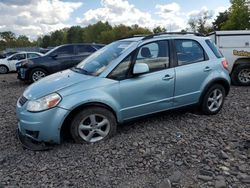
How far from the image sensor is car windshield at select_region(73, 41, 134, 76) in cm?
501

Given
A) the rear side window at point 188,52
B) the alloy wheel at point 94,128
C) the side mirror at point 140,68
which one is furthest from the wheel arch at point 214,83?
the alloy wheel at point 94,128

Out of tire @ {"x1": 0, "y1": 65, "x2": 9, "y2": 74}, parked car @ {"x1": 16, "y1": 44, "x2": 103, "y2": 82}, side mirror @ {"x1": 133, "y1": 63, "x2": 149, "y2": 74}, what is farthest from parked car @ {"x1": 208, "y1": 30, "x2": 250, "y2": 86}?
tire @ {"x1": 0, "y1": 65, "x2": 9, "y2": 74}

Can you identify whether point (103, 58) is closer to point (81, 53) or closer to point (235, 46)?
point (235, 46)

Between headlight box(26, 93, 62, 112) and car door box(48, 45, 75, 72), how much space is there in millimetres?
7230

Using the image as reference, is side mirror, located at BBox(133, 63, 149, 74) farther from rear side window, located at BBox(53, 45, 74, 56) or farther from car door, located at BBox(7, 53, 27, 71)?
car door, located at BBox(7, 53, 27, 71)

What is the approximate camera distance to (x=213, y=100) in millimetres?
6043

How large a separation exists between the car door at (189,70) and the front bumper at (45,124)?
2.18m

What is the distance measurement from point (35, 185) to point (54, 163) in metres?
0.56

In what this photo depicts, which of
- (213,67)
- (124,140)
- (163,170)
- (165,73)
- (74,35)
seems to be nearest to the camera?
(163,170)

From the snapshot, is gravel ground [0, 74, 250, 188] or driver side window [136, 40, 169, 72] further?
driver side window [136, 40, 169, 72]

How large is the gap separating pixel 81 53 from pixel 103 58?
6848 mm

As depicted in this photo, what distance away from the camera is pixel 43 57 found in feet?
38.4

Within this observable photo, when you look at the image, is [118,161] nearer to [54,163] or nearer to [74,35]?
[54,163]

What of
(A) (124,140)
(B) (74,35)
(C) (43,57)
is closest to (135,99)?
(A) (124,140)
